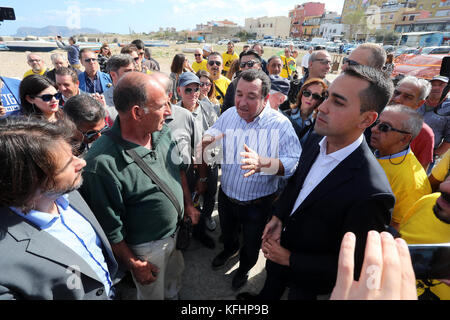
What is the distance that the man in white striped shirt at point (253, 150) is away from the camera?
2389 millimetres

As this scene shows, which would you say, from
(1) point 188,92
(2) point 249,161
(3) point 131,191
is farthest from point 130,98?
(1) point 188,92

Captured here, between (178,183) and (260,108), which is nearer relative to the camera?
(178,183)

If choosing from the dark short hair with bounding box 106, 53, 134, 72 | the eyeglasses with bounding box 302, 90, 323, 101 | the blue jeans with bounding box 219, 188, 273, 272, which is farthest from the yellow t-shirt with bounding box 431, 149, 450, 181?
the dark short hair with bounding box 106, 53, 134, 72

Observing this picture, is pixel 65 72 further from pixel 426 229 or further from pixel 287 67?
pixel 287 67

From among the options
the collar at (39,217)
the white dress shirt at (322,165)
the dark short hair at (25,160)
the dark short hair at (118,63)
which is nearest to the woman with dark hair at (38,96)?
the dark short hair at (118,63)

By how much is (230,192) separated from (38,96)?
248cm

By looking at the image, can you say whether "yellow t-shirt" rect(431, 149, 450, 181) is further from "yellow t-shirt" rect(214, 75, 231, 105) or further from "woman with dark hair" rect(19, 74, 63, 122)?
"woman with dark hair" rect(19, 74, 63, 122)

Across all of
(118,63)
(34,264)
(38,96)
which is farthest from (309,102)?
(38,96)

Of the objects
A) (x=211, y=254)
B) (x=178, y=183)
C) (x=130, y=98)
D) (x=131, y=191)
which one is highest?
(x=130, y=98)

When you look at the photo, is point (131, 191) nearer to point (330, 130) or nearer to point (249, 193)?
point (249, 193)

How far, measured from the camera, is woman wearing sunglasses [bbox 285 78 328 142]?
123 inches

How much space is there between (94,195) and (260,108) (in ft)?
5.93
